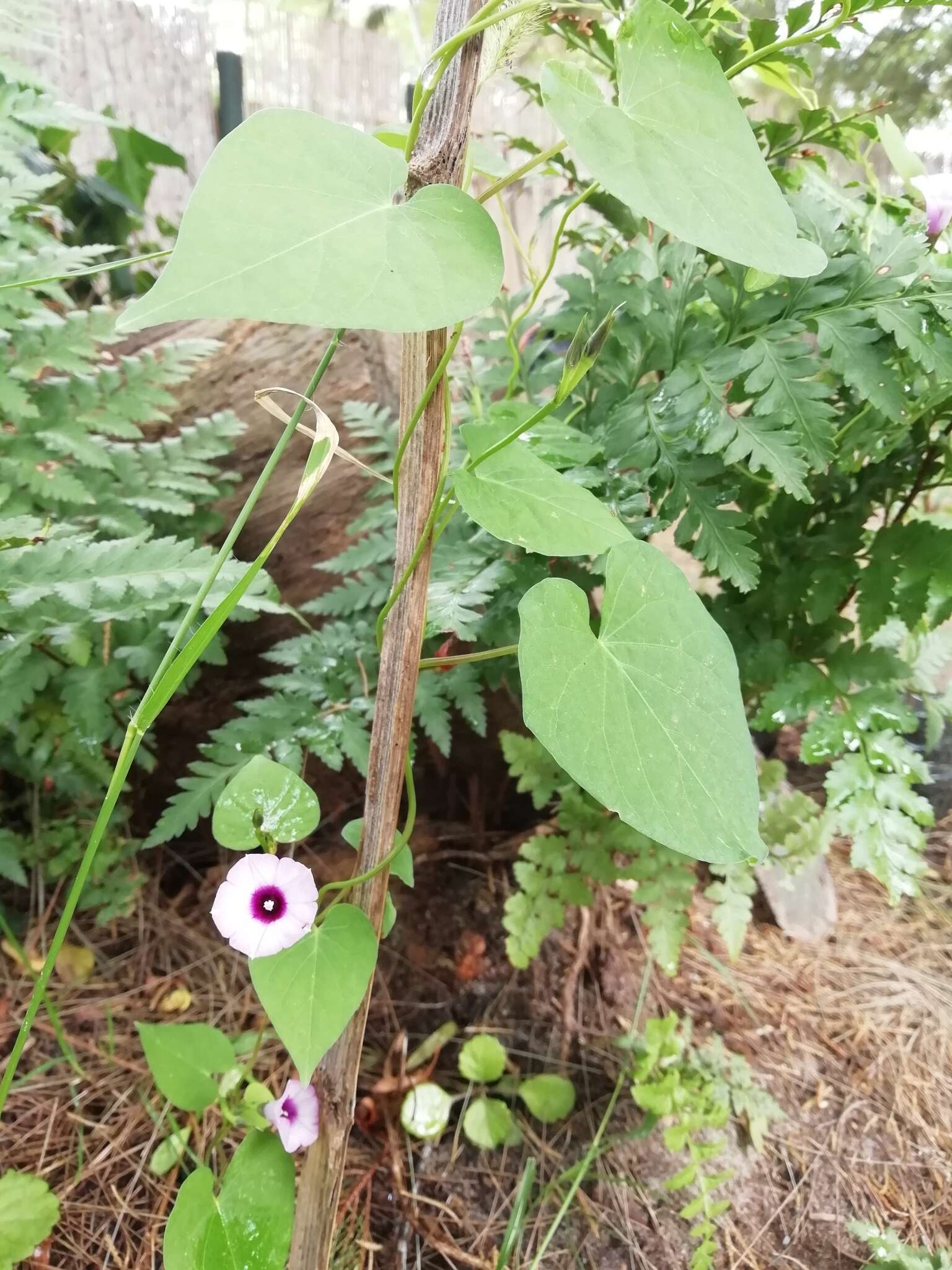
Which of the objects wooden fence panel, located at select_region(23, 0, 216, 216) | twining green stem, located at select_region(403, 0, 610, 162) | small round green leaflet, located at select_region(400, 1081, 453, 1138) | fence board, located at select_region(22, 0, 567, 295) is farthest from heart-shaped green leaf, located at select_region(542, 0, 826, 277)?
wooden fence panel, located at select_region(23, 0, 216, 216)

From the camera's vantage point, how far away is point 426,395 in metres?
0.49

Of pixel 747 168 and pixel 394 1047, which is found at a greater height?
pixel 747 168

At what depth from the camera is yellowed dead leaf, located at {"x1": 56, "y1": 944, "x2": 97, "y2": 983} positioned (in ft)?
3.70

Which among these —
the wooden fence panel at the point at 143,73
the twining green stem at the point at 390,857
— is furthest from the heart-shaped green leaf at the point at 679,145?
the wooden fence panel at the point at 143,73

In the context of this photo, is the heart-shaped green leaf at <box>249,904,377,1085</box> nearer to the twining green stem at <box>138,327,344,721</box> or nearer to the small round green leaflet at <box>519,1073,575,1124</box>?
the twining green stem at <box>138,327,344,721</box>

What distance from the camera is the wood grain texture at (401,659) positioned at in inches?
18.2

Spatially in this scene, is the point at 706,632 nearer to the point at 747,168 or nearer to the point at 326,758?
the point at 747,168

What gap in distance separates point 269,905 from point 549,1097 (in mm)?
687

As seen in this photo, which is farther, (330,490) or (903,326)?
(330,490)

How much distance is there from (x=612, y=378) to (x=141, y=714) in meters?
0.83

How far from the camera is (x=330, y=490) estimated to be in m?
1.34

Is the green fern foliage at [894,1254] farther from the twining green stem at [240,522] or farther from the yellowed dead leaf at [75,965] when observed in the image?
the yellowed dead leaf at [75,965]

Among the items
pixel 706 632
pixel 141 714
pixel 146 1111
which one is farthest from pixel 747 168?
pixel 146 1111

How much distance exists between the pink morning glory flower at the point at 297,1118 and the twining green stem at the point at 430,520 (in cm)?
41
